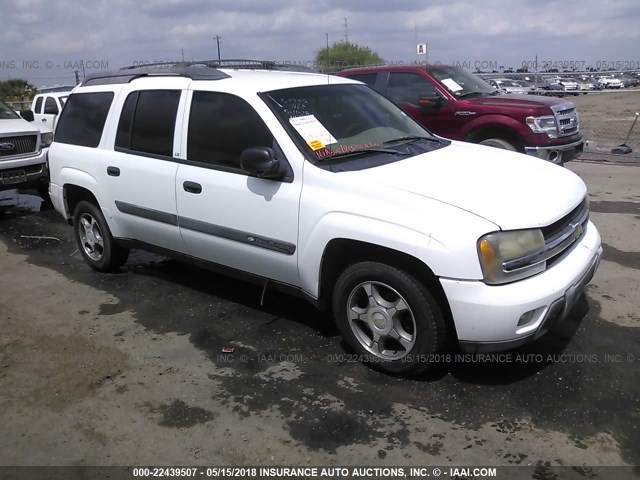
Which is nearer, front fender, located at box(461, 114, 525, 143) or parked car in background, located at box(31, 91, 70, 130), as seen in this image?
front fender, located at box(461, 114, 525, 143)

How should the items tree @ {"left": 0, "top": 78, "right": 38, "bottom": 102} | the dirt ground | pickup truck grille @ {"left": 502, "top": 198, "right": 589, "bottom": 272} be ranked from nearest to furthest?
pickup truck grille @ {"left": 502, "top": 198, "right": 589, "bottom": 272} → the dirt ground → tree @ {"left": 0, "top": 78, "right": 38, "bottom": 102}

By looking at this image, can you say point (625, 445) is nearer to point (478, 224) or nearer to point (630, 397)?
point (630, 397)

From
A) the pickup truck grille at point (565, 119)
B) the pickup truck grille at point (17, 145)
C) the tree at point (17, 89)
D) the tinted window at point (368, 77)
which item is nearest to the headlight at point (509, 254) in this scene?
the pickup truck grille at point (565, 119)

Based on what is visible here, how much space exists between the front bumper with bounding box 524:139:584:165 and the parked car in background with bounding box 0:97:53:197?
24.3 ft

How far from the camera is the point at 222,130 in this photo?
4.15 m

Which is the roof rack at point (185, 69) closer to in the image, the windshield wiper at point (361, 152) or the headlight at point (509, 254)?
the windshield wiper at point (361, 152)

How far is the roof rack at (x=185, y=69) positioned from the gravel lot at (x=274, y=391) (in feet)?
6.16

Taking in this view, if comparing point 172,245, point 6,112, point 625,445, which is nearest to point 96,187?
point 172,245

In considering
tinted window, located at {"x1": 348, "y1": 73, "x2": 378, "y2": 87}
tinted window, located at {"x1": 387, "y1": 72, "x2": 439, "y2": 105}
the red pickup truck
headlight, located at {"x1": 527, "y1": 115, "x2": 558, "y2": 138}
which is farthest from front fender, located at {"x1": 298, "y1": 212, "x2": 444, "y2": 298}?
tinted window, located at {"x1": 348, "y1": 73, "x2": 378, "y2": 87}

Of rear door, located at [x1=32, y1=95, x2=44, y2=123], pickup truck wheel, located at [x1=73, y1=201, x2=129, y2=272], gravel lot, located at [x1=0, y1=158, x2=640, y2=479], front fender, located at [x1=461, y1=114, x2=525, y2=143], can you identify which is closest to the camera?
gravel lot, located at [x1=0, y1=158, x2=640, y2=479]

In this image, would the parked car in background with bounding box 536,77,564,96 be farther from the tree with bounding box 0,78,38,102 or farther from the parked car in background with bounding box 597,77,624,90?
the tree with bounding box 0,78,38,102

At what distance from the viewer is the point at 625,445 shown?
288 cm

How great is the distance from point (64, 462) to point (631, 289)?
4384 millimetres

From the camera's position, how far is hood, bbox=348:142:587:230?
127 inches
